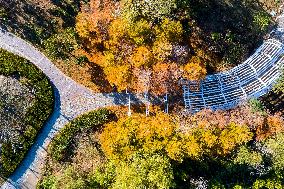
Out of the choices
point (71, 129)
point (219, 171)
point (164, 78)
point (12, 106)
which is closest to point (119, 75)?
point (164, 78)

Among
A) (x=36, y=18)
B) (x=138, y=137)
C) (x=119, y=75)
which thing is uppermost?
(x=36, y=18)

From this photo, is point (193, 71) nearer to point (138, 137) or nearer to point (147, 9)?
point (147, 9)

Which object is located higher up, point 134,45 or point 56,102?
point 134,45

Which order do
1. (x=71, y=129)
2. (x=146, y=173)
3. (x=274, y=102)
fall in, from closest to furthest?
(x=146, y=173), (x=71, y=129), (x=274, y=102)

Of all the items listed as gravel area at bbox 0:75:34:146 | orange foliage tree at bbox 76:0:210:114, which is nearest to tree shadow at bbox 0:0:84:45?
orange foliage tree at bbox 76:0:210:114


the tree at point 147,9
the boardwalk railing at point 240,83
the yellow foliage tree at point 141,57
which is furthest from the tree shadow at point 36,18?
the boardwalk railing at point 240,83

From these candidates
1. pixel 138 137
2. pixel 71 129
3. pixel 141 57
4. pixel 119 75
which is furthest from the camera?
pixel 71 129

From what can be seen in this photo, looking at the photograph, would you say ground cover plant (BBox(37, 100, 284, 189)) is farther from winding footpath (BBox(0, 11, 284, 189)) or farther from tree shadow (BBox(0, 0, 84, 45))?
tree shadow (BBox(0, 0, 84, 45))

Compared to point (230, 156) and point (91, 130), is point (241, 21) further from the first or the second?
point (91, 130)

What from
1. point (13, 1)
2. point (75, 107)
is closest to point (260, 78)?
point (75, 107)

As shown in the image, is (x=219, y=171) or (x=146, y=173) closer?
(x=146, y=173)
